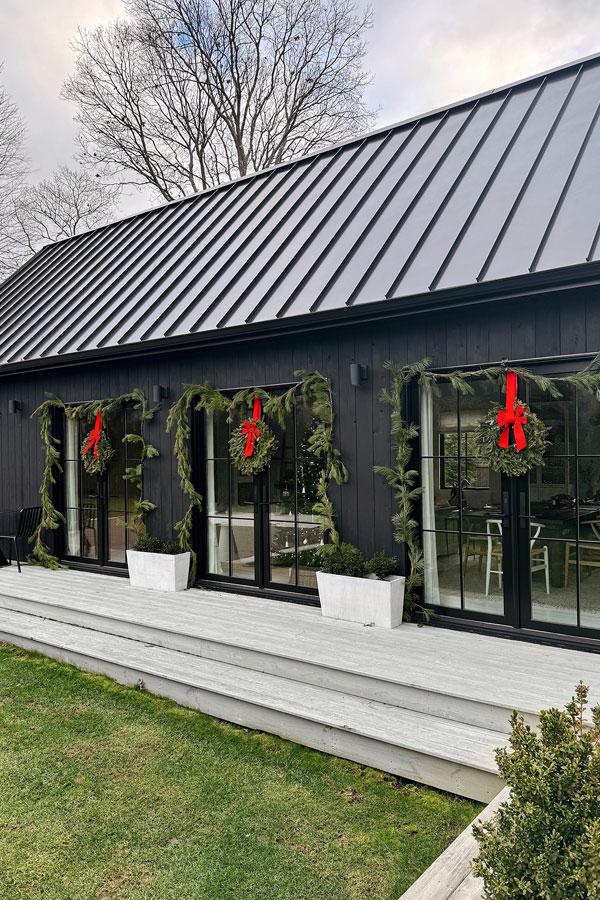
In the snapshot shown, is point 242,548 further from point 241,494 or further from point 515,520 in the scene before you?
point 515,520

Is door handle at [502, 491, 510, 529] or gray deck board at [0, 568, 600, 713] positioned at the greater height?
door handle at [502, 491, 510, 529]

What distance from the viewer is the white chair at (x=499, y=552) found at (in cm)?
434

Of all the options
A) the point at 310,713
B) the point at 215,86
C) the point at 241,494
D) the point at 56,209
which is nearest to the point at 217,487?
the point at 241,494

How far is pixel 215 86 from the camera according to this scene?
50.5 ft

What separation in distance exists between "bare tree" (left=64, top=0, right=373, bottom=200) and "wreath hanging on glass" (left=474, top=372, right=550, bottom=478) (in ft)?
43.4

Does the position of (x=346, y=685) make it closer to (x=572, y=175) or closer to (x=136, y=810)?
(x=136, y=810)

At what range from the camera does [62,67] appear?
15703 millimetres

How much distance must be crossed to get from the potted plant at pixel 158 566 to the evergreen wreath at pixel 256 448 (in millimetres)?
1143

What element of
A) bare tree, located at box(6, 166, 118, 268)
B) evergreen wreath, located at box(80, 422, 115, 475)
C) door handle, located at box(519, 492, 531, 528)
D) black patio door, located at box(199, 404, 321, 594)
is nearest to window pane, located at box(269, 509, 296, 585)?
black patio door, located at box(199, 404, 321, 594)

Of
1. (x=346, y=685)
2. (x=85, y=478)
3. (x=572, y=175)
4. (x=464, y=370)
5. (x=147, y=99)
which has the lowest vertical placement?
(x=346, y=685)

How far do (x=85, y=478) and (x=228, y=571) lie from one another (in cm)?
244

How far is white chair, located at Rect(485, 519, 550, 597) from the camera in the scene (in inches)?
171

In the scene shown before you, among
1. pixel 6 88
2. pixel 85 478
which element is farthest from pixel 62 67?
pixel 85 478

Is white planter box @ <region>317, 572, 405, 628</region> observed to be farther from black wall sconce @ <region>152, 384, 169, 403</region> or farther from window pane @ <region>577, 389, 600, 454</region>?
black wall sconce @ <region>152, 384, 169, 403</region>
